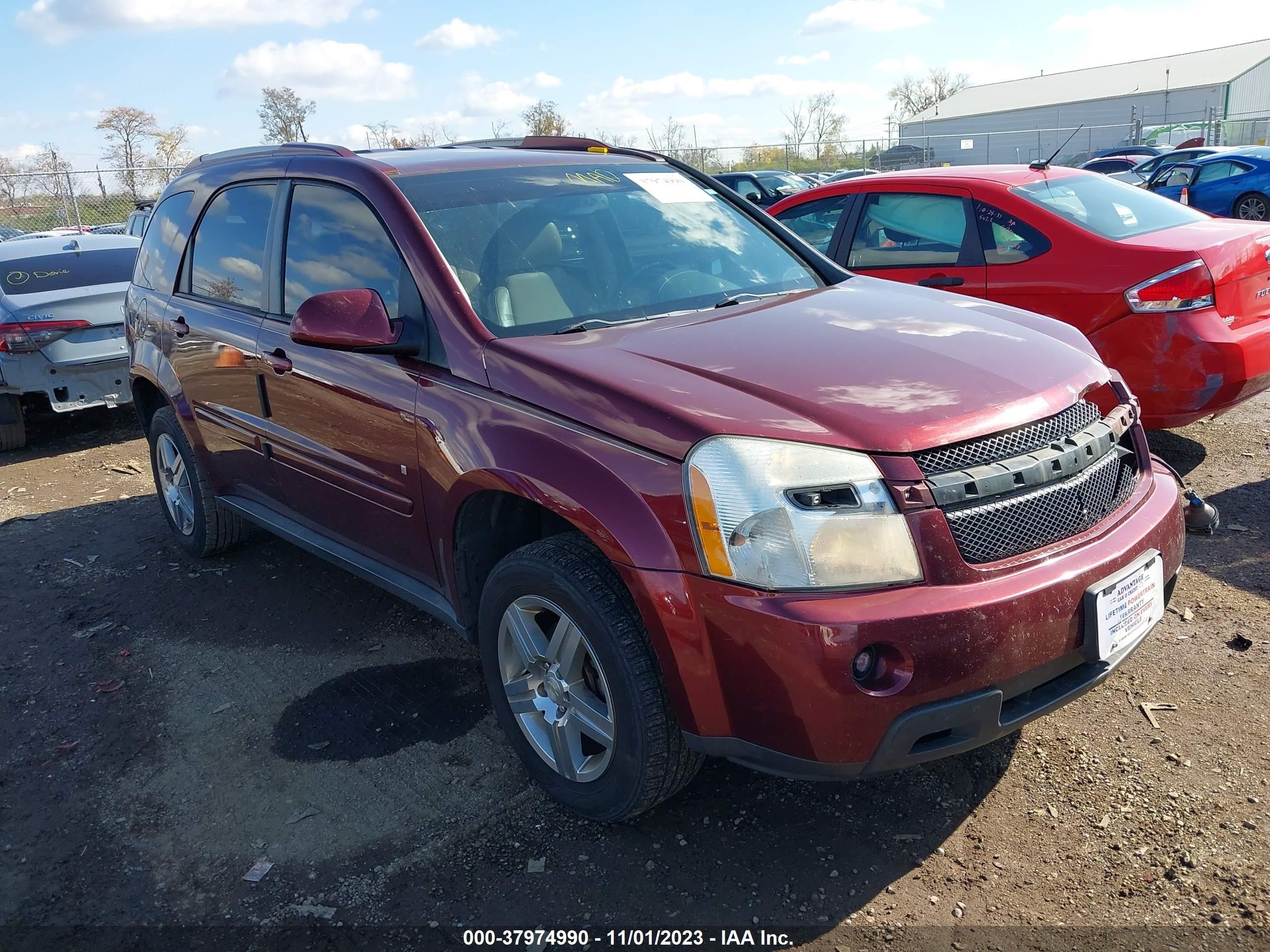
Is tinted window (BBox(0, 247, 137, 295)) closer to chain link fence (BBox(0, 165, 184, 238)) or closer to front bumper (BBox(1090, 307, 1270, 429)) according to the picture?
front bumper (BBox(1090, 307, 1270, 429))

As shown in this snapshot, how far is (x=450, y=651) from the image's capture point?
4039 millimetres

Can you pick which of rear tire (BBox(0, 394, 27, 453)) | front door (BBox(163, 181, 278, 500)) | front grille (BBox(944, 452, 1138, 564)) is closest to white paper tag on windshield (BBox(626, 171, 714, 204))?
front door (BBox(163, 181, 278, 500))

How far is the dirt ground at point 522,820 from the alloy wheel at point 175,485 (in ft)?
3.67

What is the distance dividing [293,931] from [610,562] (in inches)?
48.8

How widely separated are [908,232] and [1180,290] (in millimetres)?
1641

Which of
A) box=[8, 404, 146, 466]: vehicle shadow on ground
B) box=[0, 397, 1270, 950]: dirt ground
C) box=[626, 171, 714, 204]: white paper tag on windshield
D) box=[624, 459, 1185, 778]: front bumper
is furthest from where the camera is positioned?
box=[8, 404, 146, 466]: vehicle shadow on ground

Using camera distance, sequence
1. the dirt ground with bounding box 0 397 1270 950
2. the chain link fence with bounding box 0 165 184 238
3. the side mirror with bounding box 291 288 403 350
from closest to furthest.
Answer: the dirt ground with bounding box 0 397 1270 950, the side mirror with bounding box 291 288 403 350, the chain link fence with bounding box 0 165 184 238

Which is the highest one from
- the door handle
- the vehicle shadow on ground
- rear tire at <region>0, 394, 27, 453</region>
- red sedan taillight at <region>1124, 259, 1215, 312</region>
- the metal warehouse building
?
the metal warehouse building

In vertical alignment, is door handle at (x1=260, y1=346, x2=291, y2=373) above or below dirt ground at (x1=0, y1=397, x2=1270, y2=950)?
above

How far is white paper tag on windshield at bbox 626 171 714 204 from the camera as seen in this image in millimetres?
3891

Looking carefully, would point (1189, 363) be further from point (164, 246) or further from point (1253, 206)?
point (1253, 206)

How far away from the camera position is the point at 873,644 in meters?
2.18

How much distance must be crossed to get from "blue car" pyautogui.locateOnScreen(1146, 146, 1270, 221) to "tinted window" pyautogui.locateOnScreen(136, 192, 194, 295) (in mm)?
15484

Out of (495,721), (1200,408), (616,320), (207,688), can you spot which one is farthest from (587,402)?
(1200,408)
